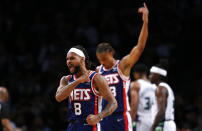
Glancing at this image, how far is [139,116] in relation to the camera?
8.22m

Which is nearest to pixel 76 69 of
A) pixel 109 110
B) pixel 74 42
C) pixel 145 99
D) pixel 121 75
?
pixel 109 110

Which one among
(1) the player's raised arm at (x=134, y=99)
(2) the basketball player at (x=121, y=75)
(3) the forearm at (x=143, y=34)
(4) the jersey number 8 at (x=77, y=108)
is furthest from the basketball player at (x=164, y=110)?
(4) the jersey number 8 at (x=77, y=108)

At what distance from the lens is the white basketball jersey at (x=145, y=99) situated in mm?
8094

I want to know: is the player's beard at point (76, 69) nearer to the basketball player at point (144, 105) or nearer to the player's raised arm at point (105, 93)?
the player's raised arm at point (105, 93)

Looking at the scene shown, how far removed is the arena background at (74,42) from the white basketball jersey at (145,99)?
2.44 meters

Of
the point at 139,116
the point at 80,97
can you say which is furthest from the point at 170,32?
the point at 80,97

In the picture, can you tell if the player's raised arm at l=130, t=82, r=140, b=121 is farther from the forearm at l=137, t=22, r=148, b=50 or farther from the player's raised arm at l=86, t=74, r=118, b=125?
the player's raised arm at l=86, t=74, r=118, b=125

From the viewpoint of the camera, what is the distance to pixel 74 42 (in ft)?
39.8

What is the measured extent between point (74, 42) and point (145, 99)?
Answer: 4.59 m

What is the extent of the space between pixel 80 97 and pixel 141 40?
2.06 metres

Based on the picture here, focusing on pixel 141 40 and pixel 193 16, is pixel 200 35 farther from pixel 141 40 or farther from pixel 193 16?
pixel 141 40

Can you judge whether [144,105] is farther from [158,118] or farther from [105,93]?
[105,93]

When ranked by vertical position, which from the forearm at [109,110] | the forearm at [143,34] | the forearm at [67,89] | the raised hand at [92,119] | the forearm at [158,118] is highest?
the forearm at [143,34]

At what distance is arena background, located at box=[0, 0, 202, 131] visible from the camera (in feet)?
36.4
